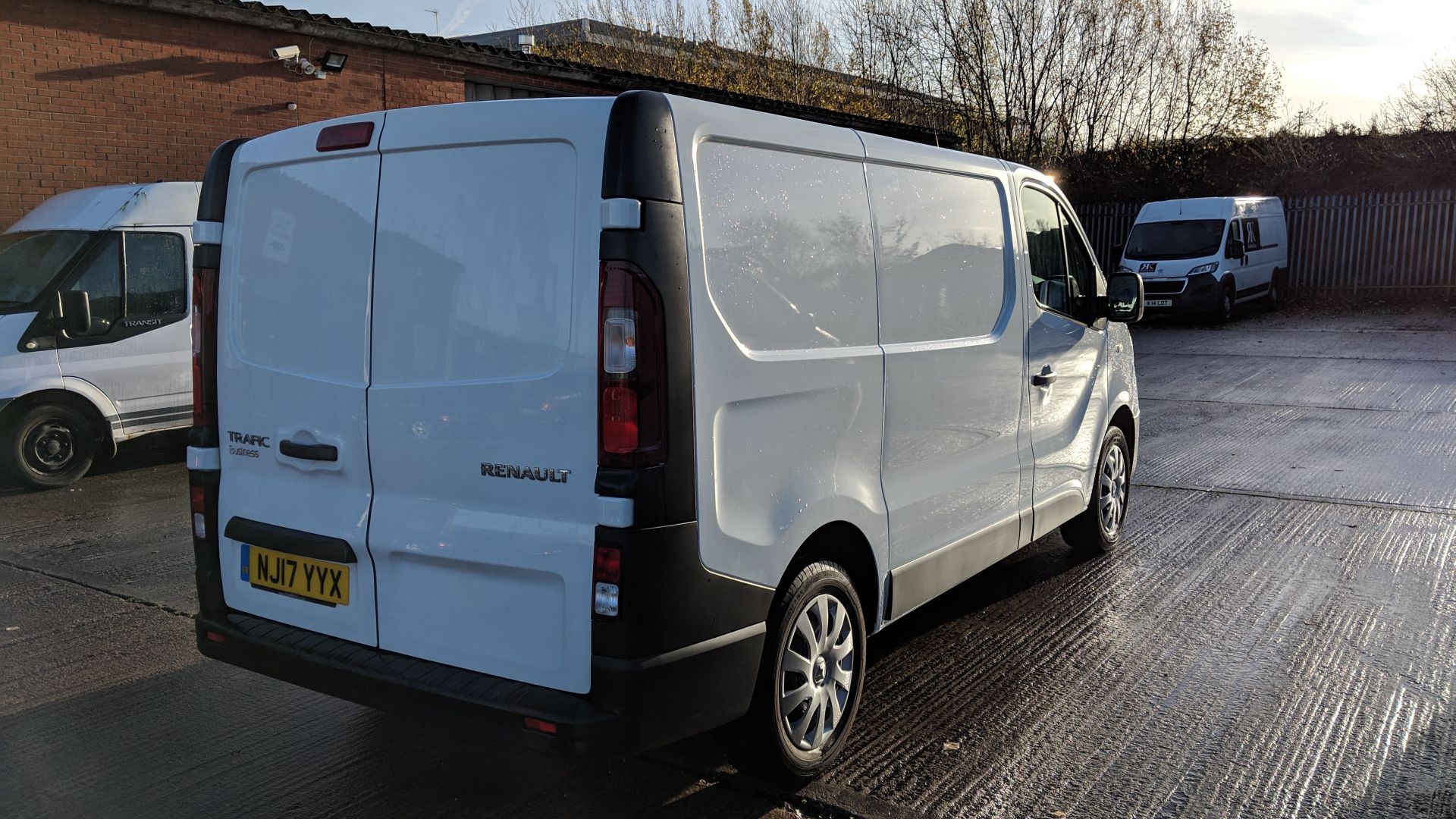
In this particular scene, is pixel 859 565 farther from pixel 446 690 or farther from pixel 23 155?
pixel 23 155

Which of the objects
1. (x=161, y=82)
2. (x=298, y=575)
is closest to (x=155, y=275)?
(x=161, y=82)

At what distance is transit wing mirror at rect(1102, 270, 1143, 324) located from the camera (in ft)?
18.7

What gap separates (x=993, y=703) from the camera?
13.7 ft

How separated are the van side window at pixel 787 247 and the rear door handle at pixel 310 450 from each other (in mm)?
1266

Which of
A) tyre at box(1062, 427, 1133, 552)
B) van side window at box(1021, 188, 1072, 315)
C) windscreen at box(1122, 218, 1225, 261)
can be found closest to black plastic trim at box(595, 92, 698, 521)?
van side window at box(1021, 188, 1072, 315)

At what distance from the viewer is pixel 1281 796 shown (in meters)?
3.40

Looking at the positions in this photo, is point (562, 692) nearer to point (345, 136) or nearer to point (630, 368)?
point (630, 368)

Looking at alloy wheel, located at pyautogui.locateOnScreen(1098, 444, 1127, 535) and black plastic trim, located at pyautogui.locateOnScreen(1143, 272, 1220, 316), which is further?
black plastic trim, located at pyautogui.locateOnScreen(1143, 272, 1220, 316)

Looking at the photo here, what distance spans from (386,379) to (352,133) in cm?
75

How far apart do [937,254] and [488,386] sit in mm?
1917

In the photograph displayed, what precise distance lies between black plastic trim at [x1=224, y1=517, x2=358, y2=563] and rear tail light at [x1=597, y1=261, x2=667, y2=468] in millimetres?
994

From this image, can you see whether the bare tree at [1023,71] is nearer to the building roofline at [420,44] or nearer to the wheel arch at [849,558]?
the building roofline at [420,44]

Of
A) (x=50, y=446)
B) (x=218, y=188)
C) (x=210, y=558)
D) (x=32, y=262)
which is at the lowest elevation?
(x=50, y=446)

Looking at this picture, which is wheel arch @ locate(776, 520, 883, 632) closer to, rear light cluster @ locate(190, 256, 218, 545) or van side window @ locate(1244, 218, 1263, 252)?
rear light cluster @ locate(190, 256, 218, 545)
